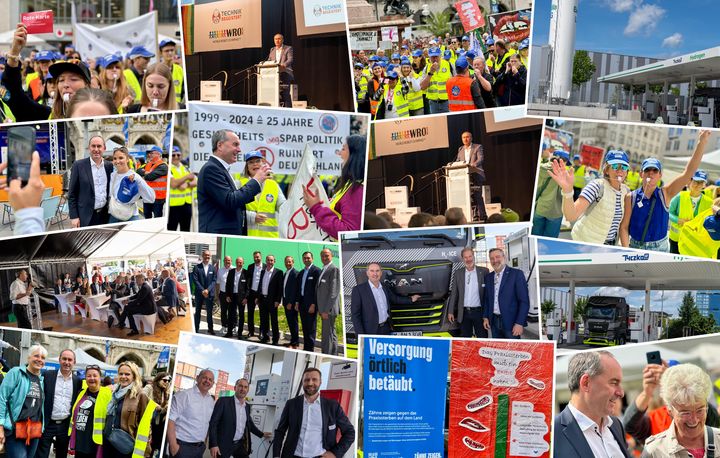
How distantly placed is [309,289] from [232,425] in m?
1.05

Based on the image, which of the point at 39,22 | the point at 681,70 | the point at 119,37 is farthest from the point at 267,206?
the point at 681,70

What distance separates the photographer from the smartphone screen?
5.47 metres

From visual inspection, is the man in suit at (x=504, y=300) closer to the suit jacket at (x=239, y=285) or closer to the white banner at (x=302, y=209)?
the white banner at (x=302, y=209)

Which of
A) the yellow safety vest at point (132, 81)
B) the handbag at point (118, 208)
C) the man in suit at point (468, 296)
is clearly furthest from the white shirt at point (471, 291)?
the yellow safety vest at point (132, 81)

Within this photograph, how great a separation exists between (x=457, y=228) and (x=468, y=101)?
90 cm

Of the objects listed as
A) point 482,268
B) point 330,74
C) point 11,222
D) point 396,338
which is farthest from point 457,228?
point 11,222

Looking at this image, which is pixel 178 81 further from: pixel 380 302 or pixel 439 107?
pixel 380 302

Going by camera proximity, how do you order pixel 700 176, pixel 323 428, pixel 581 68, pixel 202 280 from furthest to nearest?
pixel 581 68 → pixel 202 280 → pixel 323 428 → pixel 700 176

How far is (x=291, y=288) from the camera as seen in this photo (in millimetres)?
5785

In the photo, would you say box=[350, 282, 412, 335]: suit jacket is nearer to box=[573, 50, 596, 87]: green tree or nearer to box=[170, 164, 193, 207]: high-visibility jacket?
box=[170, 164, 193, 207]: high-visibility jacket

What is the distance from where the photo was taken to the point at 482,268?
Answer: 5.68 meters

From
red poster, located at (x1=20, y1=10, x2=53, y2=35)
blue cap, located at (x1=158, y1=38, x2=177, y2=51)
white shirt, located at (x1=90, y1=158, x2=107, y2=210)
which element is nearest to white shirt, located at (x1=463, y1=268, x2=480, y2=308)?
white shirt, located at (x1=90, y1=158, x2=107, y2=210)

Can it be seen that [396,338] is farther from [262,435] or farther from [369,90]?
[369,90]

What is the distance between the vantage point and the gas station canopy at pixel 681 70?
41.3ft
